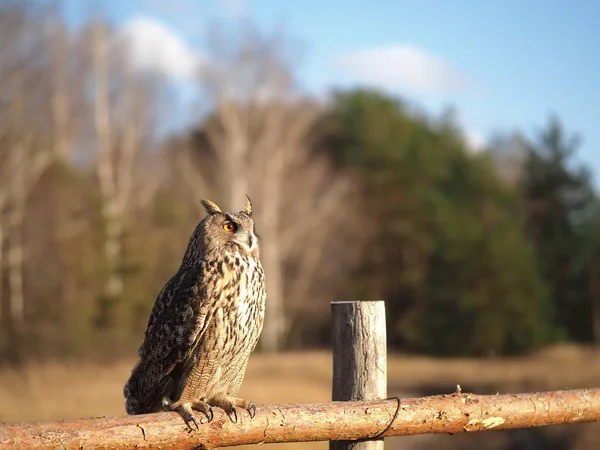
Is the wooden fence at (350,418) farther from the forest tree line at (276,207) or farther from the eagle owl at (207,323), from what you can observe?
the forest tree line at (276,207)

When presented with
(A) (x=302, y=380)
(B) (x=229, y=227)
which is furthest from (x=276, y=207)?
(B) (x=229, y=227)

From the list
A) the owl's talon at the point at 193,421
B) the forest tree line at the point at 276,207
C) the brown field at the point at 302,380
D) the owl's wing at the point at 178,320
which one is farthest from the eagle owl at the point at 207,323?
the forest tree line at the point at 276,207

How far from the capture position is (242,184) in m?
20.9

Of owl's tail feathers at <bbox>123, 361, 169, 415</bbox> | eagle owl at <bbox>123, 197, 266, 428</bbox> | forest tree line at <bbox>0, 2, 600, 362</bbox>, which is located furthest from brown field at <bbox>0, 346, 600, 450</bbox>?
eagle owl at <bbox>123, 197, 266, 428</bbox>

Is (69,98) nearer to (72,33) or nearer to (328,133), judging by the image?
(72,33)

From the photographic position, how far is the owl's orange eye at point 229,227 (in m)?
3.07

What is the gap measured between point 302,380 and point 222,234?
40.2ft

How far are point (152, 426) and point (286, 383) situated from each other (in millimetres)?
11606

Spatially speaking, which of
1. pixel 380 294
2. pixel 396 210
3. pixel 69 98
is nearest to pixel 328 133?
pixel 396 210

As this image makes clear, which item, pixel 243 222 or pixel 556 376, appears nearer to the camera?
pixel 243 222

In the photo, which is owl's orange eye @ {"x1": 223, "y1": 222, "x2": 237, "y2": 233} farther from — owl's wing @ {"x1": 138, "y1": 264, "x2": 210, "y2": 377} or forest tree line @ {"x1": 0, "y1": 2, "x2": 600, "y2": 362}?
forest tree line @ {"x1": 0, "y1": 2, "x2": 600, "y2": 362}

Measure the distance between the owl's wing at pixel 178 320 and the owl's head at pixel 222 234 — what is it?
11 centimetres

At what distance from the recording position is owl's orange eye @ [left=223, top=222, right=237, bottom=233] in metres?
3.07

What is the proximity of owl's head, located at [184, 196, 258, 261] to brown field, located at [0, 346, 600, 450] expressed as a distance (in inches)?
278
